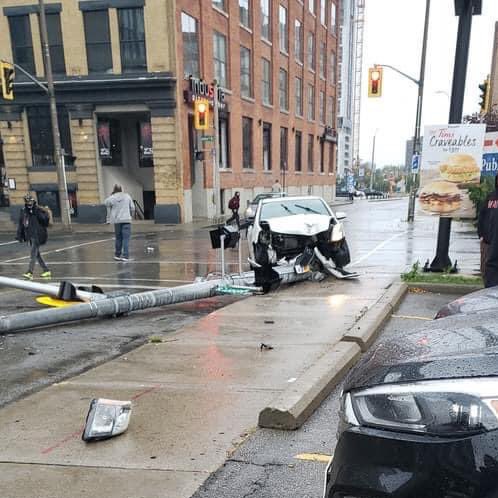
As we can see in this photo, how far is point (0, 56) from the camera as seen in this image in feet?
88.7

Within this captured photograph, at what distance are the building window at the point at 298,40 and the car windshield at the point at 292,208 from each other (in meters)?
35.8

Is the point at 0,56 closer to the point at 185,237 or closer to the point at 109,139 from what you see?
the point at 109,139

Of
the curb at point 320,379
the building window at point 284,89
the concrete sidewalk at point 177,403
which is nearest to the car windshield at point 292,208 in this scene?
the concrete sidewalk at point 177,403

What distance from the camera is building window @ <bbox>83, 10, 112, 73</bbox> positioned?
25297mm

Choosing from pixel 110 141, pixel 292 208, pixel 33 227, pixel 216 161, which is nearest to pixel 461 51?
pixel 292 208

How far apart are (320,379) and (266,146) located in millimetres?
35292

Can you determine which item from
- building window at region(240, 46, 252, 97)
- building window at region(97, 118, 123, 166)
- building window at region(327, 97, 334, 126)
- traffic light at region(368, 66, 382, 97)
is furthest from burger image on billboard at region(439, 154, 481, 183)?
building window at region(327, 97, 334, 126)

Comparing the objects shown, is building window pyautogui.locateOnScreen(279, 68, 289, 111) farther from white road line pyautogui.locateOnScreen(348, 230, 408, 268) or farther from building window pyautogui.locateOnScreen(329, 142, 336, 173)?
white road line pyautogui.locateOnScreen(348, 230, 408, 268)

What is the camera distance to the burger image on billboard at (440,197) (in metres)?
8.62

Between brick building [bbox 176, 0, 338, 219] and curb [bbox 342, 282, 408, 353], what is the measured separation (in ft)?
67.5

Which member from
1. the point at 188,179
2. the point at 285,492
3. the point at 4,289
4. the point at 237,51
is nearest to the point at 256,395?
the point at 285,492

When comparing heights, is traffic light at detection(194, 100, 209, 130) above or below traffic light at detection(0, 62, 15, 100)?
below

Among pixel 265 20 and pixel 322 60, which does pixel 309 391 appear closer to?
pixel 265 20

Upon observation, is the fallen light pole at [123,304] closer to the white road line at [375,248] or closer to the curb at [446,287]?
the curb at [446,287]
